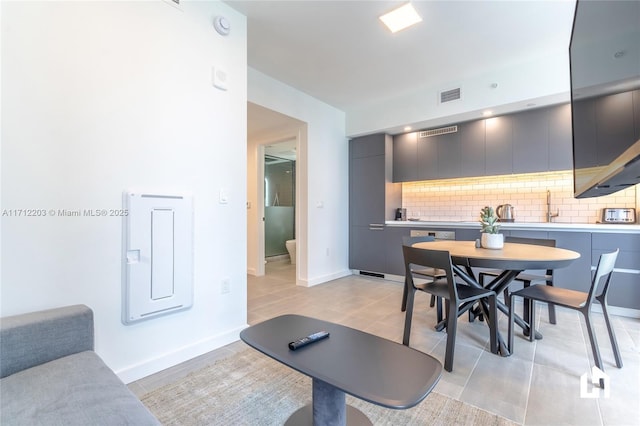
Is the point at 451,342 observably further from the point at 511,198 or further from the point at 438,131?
the point at 438,131

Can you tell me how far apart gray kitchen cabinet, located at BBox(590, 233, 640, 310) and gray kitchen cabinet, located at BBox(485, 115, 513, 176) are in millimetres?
1195

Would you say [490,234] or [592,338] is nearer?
[592,338]

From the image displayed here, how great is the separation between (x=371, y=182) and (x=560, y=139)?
2.34 metres

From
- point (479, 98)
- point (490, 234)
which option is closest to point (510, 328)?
point (490, 234)

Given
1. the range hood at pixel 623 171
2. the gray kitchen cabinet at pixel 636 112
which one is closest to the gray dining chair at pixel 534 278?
the range hood at pixel 623 171

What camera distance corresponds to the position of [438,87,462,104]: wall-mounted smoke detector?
3523 millimetres

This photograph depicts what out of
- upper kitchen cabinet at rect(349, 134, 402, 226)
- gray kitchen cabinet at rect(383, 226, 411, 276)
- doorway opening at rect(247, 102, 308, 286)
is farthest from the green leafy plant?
doorway opening at rect(247, 102, 308, 286)

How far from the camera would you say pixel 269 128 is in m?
4.29

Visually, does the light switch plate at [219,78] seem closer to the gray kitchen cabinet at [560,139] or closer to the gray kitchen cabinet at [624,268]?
the gray kitchen cabinet at [560,139]

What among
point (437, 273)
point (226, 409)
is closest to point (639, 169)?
point (226, 409)

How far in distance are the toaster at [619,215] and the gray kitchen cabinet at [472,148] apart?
1.30m

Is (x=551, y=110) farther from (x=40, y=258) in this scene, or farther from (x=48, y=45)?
(x=40, y=258)

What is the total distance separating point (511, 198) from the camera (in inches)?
148

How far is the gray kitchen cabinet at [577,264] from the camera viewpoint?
288 cm
